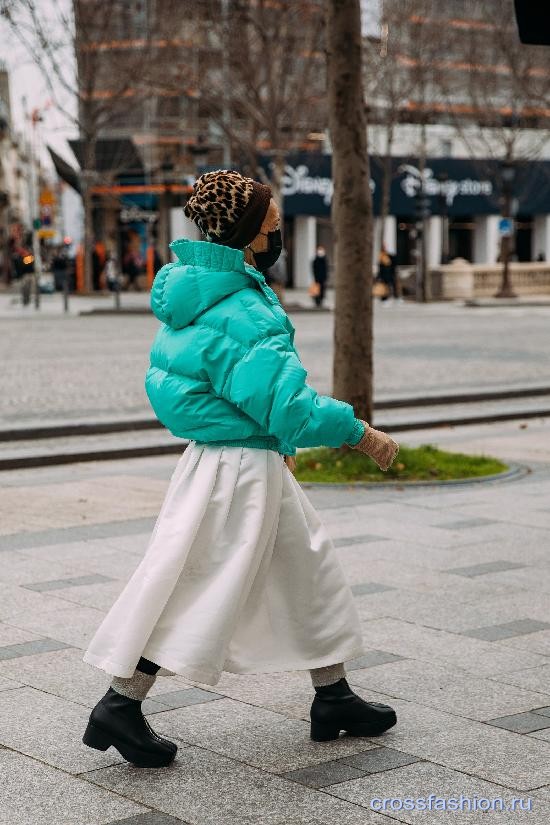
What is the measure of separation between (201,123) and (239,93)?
1532 cm

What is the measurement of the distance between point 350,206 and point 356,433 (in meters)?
6.07

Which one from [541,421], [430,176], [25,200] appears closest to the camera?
[541,421]

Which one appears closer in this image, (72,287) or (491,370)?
(491,370)

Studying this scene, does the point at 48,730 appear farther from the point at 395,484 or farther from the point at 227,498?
the point at 395,484

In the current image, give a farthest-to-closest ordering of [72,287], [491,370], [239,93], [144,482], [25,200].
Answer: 1. [25,200]
2. [72,287]
3. [239,93]
4. [491,370]
5. [144,482]

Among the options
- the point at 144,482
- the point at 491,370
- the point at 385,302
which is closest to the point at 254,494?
the point at 144,482

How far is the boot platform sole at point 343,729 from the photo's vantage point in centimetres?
422

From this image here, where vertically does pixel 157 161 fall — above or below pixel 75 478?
above

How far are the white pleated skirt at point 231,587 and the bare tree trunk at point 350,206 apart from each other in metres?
5.78

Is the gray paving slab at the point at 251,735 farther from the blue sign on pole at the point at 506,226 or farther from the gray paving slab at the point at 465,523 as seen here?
the blue sign on pole at the point at 506,226

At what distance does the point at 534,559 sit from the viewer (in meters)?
6.98

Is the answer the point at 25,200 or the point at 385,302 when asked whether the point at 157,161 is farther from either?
the point at 25,200

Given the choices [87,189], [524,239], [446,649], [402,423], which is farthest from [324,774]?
[524,239]

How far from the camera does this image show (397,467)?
32.2 ft
